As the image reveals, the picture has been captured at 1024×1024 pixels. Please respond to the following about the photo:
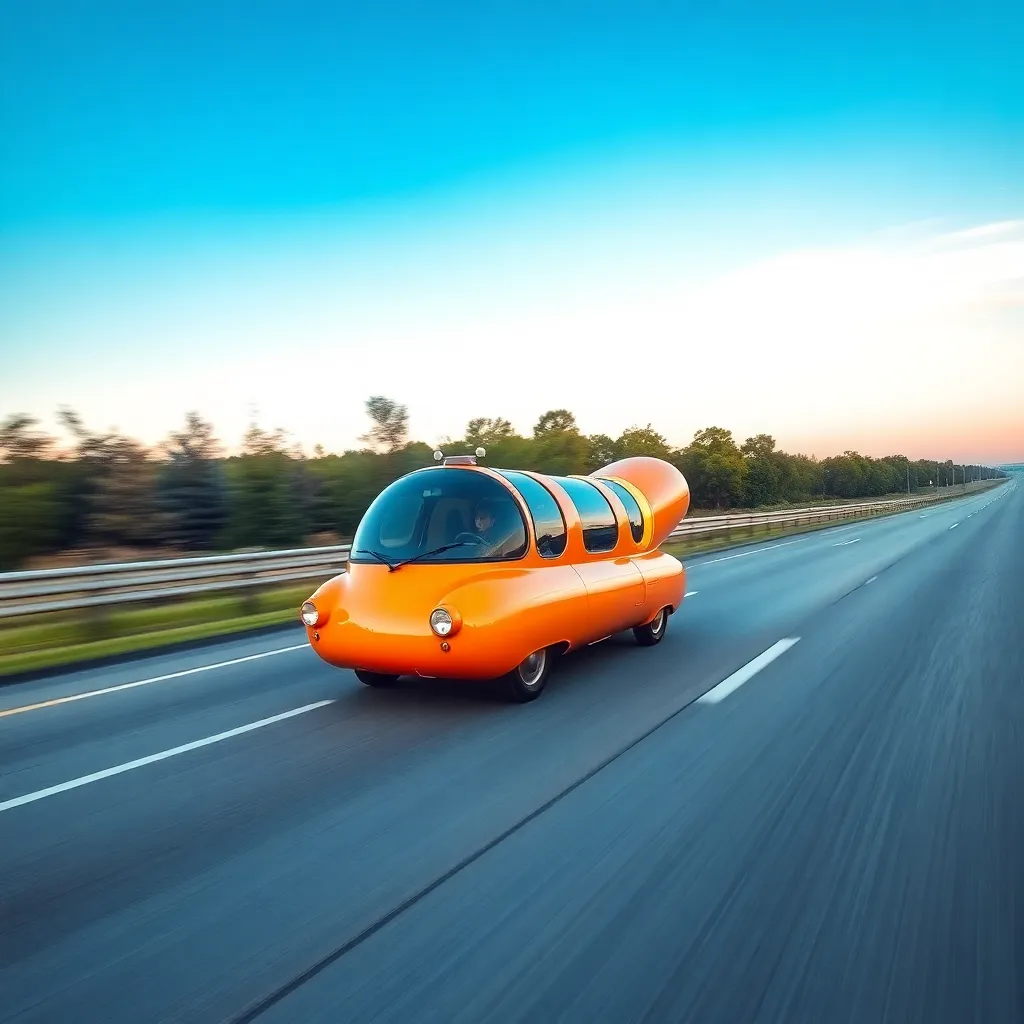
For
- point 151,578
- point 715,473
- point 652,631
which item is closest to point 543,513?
point 652,631

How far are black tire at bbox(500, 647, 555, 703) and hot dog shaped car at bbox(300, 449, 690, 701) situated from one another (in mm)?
11

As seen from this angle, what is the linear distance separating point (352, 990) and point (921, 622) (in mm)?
9953

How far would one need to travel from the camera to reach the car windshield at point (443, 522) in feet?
24.0

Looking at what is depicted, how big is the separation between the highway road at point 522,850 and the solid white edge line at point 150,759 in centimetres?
4

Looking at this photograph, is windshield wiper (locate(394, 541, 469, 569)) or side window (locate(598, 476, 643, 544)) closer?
windshield wiper (locate(394, 541, 469, 569))

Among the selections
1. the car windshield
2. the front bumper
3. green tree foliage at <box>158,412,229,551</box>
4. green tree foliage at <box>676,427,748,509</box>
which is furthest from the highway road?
green tree foliage at <box>676,427,748,509</box>

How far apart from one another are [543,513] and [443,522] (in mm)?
839

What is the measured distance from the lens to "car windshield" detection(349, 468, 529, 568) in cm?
733

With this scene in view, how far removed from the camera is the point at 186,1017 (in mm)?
2887

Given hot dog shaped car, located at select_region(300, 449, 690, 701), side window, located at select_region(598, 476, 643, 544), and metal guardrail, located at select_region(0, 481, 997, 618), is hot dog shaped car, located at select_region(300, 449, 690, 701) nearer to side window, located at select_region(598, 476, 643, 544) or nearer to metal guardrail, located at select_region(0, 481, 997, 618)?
side window, located at select_region(598, 476, 643, 544)

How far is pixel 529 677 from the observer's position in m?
7.31

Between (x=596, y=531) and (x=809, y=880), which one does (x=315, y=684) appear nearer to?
(x=596, y=531)

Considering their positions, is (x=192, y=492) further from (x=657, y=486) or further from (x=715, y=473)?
(x=715, y=473)

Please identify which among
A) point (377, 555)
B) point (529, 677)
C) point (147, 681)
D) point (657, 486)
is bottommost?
point (147, 681)
